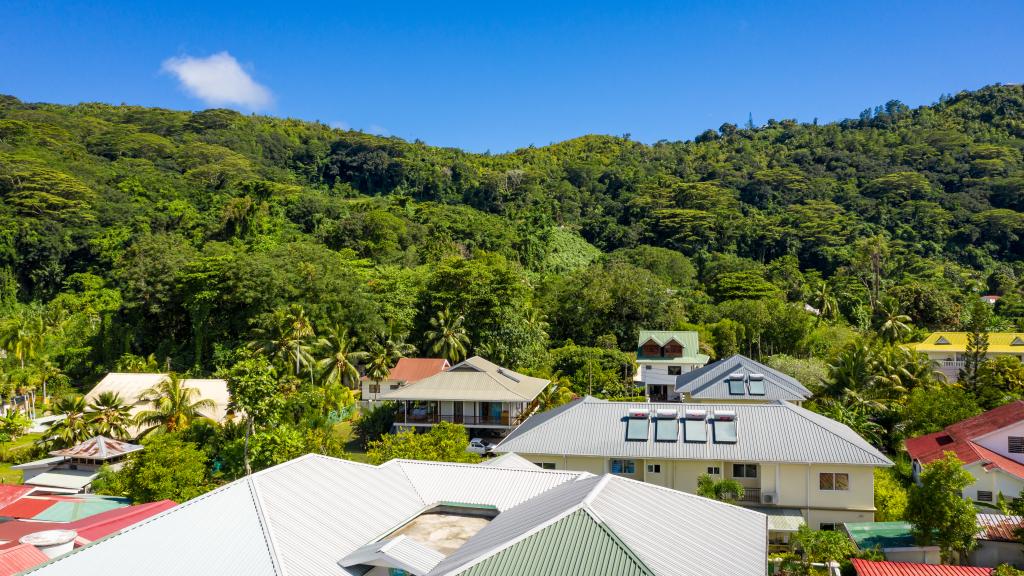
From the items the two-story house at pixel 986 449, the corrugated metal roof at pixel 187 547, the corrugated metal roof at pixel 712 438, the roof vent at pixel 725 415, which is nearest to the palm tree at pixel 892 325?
the two-story house at pixel 986 449

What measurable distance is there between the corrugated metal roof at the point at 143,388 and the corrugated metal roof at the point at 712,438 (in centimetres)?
1861

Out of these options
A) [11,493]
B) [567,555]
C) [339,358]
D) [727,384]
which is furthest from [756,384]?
[11,493]

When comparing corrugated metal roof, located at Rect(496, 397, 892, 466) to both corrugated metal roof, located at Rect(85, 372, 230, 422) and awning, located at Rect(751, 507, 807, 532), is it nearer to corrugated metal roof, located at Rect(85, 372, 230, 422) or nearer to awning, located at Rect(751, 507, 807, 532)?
awning, located at Rect(751, 507, 807, 532)

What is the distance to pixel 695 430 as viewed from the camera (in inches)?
928

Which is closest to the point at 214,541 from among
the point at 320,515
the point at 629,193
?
the point at 320,515

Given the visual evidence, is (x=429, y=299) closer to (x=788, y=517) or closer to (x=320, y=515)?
(x=788, y=517)

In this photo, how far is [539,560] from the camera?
34.5 ft

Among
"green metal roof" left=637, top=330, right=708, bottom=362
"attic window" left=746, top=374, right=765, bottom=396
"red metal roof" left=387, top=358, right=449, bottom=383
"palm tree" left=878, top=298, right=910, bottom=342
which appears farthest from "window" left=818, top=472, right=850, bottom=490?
"palm tree" left=878, top=298, right=910, bottom=342

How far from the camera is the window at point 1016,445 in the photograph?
25.5 metres

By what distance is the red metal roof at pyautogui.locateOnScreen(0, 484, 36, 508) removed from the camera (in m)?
19.6

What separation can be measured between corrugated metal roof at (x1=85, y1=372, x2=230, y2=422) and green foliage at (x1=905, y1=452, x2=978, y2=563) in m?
30.3

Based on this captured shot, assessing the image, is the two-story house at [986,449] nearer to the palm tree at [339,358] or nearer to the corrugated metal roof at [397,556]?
the corrugated metal roof at [397,556]

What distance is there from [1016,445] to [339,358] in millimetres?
33356

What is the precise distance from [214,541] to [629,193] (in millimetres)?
109689
